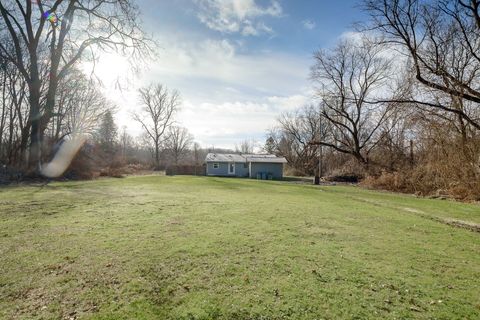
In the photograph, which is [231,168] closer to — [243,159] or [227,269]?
[243,159]

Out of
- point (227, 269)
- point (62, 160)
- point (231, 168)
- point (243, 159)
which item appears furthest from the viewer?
point (243, 159)

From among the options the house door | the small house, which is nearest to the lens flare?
the small house

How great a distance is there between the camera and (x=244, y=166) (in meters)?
43.4

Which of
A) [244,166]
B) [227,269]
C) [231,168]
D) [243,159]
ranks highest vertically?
[243,159]

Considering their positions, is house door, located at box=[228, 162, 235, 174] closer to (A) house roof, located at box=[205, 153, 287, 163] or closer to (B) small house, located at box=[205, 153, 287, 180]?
(B) small house, located at box=[205, 153, 287, 180]

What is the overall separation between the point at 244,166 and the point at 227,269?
38.9 metres

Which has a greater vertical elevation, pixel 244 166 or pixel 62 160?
pixel 62 160

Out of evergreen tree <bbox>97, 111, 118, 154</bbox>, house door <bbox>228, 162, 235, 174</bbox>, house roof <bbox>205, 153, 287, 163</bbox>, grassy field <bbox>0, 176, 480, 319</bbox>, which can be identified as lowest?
grassy field <bbox>0, 176, 480, 319</bbox>

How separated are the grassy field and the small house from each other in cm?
3363

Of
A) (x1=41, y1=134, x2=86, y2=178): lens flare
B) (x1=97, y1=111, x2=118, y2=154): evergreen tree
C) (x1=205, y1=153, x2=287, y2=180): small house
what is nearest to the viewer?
(x1=41, y1=134, x2=86, y2=178): lens flare

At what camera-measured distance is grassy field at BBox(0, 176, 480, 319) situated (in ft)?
11.2

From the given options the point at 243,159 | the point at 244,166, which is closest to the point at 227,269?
the point at 244,166

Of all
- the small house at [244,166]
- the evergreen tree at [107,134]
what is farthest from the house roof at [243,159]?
the evergreen tree at [107,134]

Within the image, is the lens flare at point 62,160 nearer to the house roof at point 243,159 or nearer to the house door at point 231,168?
the house roof at point 243,159
